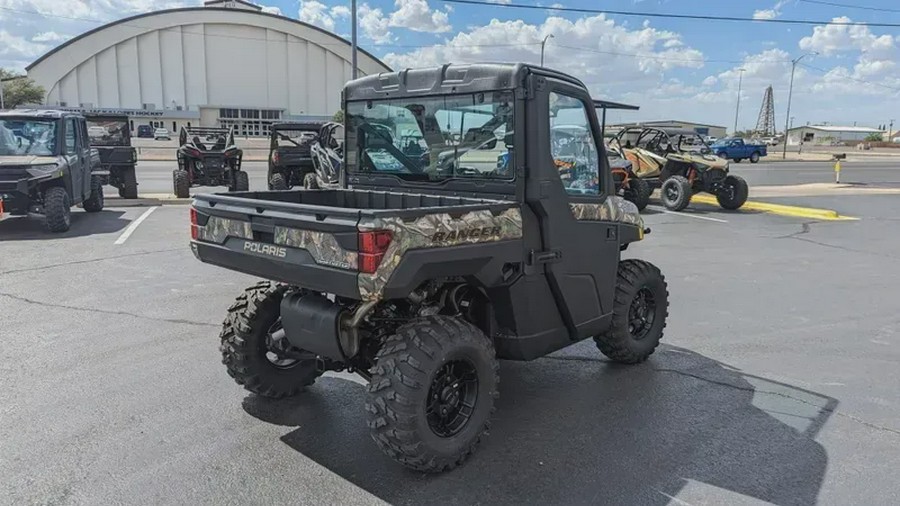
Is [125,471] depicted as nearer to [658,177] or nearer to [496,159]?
[496,159]

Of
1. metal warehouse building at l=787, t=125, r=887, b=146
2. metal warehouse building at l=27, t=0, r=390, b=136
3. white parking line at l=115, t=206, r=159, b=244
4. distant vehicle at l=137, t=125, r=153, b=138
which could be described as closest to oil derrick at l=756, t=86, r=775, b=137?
metal warehouse building at l=787, t=125, r=887, b=146

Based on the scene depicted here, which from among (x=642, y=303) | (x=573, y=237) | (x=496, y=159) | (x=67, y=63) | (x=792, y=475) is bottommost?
(x=792, y=475)

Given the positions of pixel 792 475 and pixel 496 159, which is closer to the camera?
pixel 792 475

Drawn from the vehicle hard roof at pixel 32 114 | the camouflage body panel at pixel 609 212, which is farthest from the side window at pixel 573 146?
the vehicle hard roof at pixel 32 114

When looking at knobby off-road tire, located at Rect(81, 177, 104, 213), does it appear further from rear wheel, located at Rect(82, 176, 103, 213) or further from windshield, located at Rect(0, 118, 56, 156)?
windshield, located at Rect(0, 118, 56, 156)

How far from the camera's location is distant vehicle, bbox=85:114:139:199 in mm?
15617

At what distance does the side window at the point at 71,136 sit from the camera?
38.7 feet

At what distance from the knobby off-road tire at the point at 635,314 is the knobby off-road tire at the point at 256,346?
2304 mm

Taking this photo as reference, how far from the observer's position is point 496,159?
Answer: 4031 mm

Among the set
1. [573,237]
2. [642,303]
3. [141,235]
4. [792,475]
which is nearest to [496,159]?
[573,237]

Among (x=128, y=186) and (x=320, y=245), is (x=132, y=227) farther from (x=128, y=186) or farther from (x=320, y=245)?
(x=320, y=245)

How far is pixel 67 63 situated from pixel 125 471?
105 meters

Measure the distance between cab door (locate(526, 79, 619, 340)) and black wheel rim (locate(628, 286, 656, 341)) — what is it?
59 centimetres

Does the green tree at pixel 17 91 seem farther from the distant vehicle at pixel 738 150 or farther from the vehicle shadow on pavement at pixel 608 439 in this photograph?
the vehicle shadow on pavement at pixel 608 439
